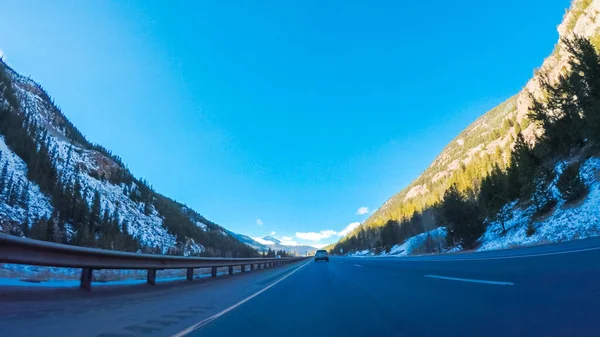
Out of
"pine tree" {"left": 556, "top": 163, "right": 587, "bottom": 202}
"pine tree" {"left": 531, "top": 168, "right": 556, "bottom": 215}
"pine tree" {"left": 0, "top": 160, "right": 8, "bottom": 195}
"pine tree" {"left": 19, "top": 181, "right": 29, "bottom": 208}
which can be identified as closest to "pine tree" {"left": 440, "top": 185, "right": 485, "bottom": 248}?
"pine tree" {"left": 531, "top": 168, "right": 556, "bottom": 215}

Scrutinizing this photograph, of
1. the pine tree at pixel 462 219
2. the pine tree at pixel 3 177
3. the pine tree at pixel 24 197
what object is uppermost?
the pine tree at pixel 3 177

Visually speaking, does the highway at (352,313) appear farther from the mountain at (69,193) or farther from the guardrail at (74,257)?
the mountain at (69,193)

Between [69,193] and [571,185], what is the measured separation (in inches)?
3305

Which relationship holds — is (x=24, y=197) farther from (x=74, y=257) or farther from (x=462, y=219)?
(x=462, y=219)

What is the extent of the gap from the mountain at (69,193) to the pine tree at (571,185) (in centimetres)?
5217

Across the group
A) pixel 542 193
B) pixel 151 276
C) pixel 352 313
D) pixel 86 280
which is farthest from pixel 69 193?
pixel 542 193

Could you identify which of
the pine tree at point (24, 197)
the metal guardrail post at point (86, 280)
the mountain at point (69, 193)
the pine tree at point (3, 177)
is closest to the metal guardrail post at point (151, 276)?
the metal guardrail post at point (86, 280)

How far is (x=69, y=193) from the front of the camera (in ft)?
223

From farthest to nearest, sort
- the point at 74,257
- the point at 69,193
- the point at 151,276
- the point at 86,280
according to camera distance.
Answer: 1. the point at 69,193
2. the point at 151,276
3. the point at 86,280
4. the point at 74,257

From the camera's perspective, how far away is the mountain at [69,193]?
52144mm

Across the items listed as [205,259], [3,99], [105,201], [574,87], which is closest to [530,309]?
[205,259]

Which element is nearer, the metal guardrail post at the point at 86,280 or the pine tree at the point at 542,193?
the metal guardrail post at the point at 86,280

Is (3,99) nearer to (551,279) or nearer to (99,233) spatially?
(99,233)

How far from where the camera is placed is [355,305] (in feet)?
18.8
